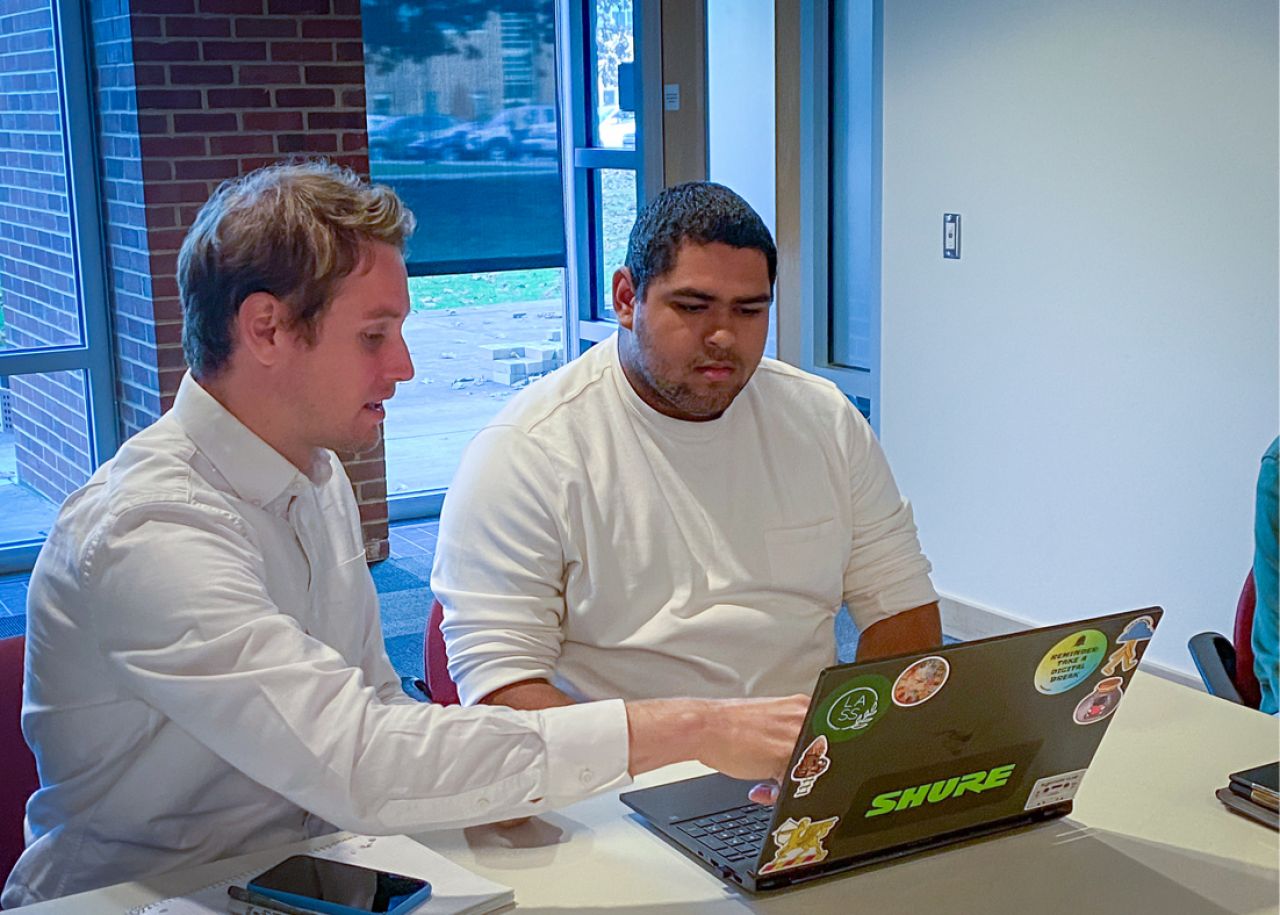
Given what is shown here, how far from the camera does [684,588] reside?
2066 mm

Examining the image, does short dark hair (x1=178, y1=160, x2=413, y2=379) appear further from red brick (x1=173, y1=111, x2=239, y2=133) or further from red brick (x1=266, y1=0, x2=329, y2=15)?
red brick (x1=266, y1=0, x2=329, y2=15)

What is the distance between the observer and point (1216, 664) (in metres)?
2.38

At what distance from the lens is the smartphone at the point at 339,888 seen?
52.8 inches

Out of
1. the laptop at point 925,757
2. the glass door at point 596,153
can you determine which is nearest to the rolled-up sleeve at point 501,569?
the laptop at point 925,757

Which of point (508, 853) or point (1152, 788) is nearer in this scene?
point (508, 853)

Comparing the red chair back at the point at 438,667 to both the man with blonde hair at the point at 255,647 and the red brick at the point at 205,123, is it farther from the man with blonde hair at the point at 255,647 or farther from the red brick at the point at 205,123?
the red brick at the point at 205,123

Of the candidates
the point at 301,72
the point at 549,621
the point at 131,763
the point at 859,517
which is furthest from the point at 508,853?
the point at 301,72

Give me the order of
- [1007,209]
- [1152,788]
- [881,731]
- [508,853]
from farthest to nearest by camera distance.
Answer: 1. [1007,209]
2. [1152,788]
3. [508,853]
4. [881,731]

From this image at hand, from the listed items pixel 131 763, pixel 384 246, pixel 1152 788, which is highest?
pixel 384 246

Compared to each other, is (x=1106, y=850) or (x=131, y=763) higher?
(x=131, y=763)

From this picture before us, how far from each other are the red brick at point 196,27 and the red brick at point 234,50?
0.09 ft

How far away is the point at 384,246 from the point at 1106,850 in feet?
3.24

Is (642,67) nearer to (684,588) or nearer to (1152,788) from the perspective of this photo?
(684,588)

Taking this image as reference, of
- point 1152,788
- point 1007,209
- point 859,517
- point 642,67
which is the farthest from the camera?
point 642,67
